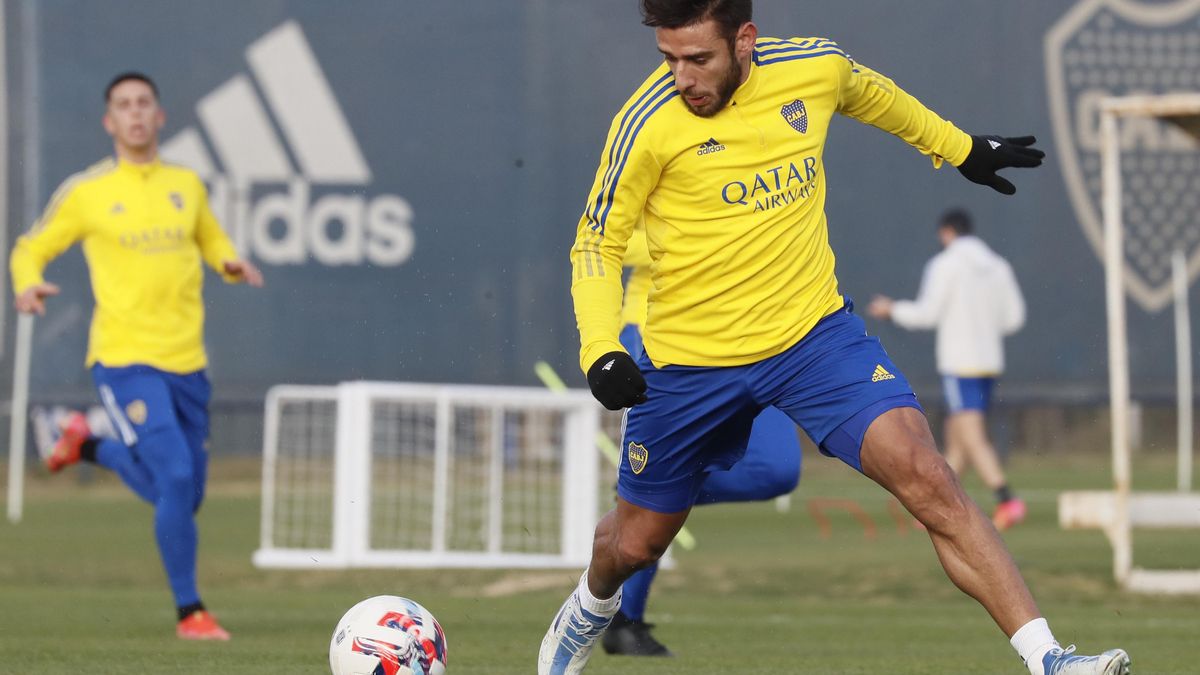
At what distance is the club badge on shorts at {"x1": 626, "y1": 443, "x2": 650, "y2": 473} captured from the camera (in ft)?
19.3

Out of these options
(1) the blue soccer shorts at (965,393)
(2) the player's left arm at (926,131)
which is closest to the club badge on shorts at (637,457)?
(2) the player's left arm at (926,131)

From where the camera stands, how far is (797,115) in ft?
18.9

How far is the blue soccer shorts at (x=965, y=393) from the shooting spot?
15452 millimetres

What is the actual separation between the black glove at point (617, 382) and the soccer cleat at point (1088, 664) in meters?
1.33

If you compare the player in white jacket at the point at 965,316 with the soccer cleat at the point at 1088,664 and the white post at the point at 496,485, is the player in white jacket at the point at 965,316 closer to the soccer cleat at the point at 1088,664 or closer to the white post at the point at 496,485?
→ the white post at the point at 496,485

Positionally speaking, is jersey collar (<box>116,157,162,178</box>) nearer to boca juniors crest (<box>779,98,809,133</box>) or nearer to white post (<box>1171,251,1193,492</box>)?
boca juniors crest (<box>779,98,809,133</box>)

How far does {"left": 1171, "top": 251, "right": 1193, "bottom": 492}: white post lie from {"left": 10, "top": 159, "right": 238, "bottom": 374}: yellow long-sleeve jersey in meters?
11.0

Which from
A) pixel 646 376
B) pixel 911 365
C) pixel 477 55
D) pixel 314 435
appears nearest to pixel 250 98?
pixel 477 55

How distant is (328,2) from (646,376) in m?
13.0

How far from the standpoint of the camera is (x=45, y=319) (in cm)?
1769

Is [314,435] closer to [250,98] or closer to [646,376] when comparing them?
[250,98]

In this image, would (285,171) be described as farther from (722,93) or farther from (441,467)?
(722,93)

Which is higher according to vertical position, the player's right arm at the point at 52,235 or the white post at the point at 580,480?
the player's right arm at the point at 52,235

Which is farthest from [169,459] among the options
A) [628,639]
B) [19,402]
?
[19,402]
